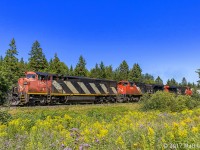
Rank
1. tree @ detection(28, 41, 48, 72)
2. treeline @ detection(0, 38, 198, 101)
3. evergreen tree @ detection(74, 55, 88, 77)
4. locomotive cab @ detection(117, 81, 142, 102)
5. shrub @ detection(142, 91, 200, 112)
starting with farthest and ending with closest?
evergreen tree @ detection(74, 55, 88, 77) → tree @ detection(28, 41, 48, 72) → treeline @ detection(0, 38, 198, 101) → locomotive cab @ detection(117, 81, 142, 102) → shrub @ detection(142, 91, 200, 112)

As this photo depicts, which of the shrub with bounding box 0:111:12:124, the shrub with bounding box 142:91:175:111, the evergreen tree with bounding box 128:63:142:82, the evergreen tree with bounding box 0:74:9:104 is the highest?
the evergreen tree with bounding box 128:63:142:82

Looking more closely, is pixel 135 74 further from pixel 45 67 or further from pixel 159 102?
pixel 159 102

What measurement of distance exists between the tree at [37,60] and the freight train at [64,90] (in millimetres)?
38721

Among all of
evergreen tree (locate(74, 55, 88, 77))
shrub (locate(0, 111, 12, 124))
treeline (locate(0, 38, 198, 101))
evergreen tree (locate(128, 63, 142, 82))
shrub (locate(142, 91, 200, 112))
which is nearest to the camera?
shrub (locate(0, 111, 12, 124))

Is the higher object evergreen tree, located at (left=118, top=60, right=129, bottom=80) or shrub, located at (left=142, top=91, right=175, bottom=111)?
evergreen tree, located at (left=118, top=60, right=129, bottom=80)

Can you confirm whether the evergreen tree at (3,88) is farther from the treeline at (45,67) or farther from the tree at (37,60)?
the tree at (37,60)

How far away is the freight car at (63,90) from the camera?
27594mm

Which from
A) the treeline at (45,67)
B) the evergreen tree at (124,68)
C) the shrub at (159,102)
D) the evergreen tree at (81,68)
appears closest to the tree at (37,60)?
the treeline at (45,67)

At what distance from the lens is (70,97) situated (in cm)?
3225

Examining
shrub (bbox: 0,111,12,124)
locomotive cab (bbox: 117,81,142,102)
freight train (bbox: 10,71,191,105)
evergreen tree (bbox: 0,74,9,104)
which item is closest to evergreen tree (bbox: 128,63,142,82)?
locomotive cab (bbox: 117,81,142,102)

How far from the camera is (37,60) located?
76125 mm

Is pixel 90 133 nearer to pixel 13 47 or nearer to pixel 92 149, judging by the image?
pixel 92 149

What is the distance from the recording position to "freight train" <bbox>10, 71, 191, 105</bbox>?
27.6 meters

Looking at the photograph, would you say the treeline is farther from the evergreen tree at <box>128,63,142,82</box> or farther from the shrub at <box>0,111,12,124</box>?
the shrub at <box>0,111,12,124</box>
